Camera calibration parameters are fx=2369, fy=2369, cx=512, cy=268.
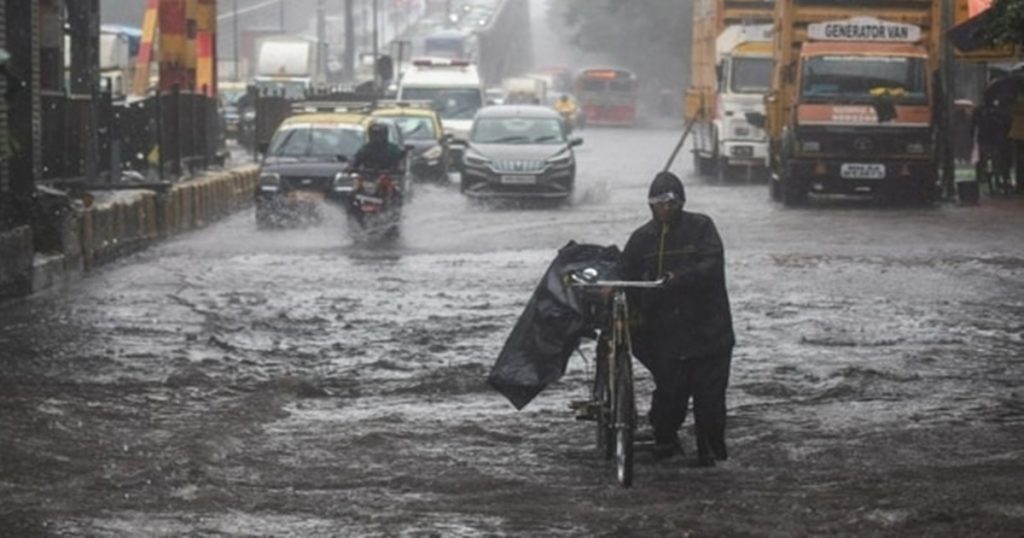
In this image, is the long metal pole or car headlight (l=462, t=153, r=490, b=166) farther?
car headlight (l=462, t=153, r=490, b=166)

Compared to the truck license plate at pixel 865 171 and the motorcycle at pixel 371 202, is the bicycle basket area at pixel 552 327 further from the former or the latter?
the truck license plate at pixel 865 171

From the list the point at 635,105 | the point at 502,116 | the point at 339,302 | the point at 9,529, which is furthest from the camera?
the point at 635,105

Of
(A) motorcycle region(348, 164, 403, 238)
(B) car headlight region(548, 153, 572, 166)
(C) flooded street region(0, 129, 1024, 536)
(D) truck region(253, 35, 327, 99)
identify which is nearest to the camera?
(C) flooded street region(0, 129, 1024, 536)

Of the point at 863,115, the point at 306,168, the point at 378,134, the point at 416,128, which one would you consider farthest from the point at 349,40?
the point at 378,134

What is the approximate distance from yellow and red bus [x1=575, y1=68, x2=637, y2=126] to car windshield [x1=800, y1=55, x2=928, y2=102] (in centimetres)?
6400

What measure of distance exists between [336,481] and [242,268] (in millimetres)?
13132

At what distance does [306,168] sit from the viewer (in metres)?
31.9

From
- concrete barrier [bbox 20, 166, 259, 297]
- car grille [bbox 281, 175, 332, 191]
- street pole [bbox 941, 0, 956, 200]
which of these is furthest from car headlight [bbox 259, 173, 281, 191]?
street pole [bbox 941, 0, 956, 200]

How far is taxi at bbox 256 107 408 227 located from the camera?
1230 inches

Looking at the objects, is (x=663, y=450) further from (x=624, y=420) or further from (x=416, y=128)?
(x=416, y=128)

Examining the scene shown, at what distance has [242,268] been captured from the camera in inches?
947

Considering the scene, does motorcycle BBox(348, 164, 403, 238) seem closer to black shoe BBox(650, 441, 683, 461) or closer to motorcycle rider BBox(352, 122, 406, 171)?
motorcycle rider BBox(352, 122, 406, 171)

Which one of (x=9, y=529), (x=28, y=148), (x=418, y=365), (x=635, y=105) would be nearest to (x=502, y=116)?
(x=28, y=148)

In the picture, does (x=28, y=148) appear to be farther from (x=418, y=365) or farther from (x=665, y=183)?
(x=665, y=183)
